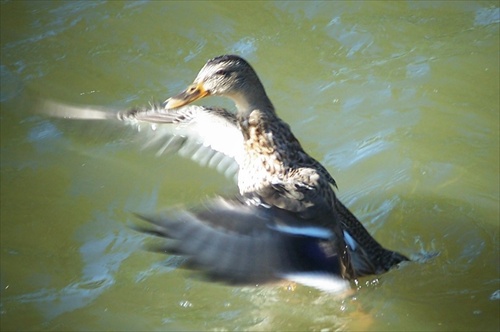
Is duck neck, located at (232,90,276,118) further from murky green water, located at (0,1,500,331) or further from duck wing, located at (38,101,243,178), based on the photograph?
murky green water, located at (0,1,500,331)

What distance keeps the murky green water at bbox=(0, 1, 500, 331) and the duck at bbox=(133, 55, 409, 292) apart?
0.26 m

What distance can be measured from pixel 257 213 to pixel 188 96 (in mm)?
1456

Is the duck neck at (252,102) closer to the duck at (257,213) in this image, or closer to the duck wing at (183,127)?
the duck at (257,213)

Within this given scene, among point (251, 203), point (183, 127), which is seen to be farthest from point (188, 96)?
point (251, 203)

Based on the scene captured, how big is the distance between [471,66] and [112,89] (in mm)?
3260

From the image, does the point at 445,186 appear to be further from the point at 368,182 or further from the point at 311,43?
the point at 311,43

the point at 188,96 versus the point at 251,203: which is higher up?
the point at 188,96

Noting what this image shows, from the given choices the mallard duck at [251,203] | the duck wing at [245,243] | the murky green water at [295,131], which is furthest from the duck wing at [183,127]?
the duck wing at [245,243]

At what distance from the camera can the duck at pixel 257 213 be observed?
3.92 metres

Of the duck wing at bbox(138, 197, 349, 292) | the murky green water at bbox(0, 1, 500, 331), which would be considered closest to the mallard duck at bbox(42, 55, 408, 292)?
the duck wing at bbox(138, 197, 349, 292)

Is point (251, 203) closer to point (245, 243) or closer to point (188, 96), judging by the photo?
point (245, 243)

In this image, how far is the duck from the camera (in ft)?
12.8

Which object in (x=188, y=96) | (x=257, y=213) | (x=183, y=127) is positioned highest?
(x=188, y=96)

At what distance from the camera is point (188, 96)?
17.6ft
